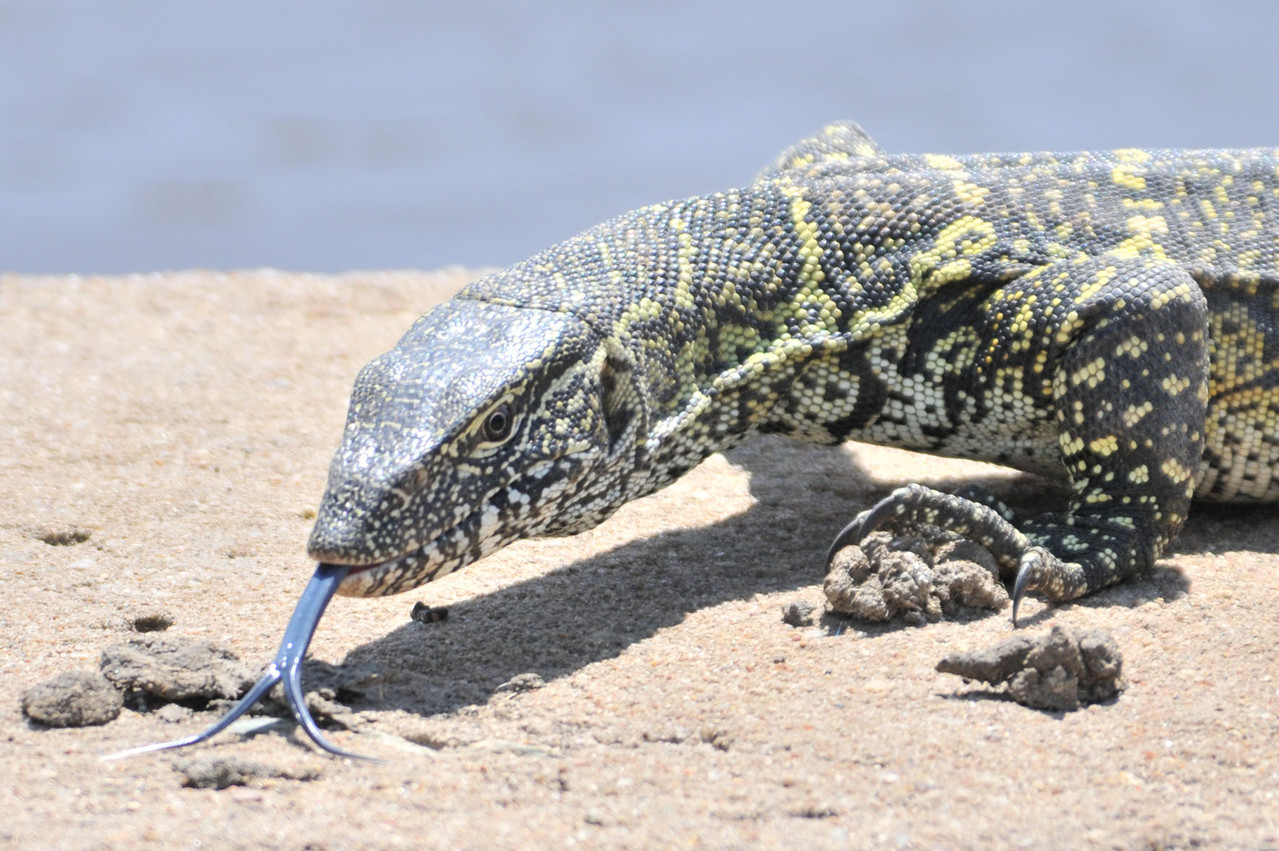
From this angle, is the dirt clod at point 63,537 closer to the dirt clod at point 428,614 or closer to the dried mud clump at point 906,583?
the dirt clod at point 428,614

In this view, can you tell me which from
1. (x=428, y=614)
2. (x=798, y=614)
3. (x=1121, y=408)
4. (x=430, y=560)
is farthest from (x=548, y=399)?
(x=1121, y=408)

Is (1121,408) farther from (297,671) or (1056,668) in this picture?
(297,671)

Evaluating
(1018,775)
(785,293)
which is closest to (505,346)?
(785,293)

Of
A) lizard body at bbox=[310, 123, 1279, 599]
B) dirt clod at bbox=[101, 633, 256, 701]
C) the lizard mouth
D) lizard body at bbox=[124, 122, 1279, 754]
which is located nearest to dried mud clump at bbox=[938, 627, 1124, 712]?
lizard body at bbox=[124, 122, 1279, 754]

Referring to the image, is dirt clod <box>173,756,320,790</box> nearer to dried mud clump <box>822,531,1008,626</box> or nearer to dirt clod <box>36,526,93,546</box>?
dried mud clump <box>822,531,1008,626</box>

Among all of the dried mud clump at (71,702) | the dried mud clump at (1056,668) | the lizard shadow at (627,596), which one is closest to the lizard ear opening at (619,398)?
the lizard shadow at (627,596)

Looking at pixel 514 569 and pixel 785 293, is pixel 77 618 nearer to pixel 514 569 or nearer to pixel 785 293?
pixel 514 569
